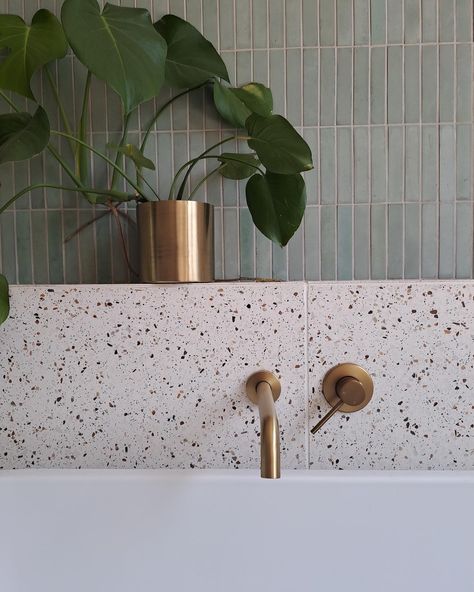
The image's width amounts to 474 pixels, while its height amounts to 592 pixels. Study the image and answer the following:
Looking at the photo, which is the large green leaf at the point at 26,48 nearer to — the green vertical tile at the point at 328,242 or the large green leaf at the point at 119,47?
the large green leaf at the point at 119,47

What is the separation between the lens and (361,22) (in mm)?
824

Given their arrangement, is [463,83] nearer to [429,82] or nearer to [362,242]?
[429,82]

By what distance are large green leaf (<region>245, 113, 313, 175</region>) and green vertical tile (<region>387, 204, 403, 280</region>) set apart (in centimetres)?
29

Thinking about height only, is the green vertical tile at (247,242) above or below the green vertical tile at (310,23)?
below

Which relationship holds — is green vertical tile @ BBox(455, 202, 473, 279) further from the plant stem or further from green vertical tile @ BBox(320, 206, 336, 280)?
the plant stem

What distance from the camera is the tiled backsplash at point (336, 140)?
0.83 m

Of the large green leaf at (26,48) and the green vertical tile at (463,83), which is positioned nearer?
the large green leaf at (26,48)

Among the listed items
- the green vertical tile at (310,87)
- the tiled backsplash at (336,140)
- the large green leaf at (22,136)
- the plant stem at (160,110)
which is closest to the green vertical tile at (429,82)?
the tiled backsplash at (336,140)

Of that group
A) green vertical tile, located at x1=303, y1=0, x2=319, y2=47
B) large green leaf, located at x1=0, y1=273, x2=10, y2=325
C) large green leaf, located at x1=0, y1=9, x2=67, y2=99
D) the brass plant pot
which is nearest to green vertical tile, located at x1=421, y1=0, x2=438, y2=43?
A: green vertical tile, located at x1=303, y1=0, x2=319, y2=47

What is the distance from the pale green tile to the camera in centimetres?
83

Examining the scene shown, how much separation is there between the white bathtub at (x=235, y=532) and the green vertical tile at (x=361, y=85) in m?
0.70

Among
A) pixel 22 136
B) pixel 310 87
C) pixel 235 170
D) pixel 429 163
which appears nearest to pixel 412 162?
pixel 429 163

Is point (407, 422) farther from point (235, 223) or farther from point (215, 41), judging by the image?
point (215, 41)

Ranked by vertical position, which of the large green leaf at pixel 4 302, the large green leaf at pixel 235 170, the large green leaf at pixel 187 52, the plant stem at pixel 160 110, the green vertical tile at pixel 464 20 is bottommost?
the large green leaf at pixel 4 302
